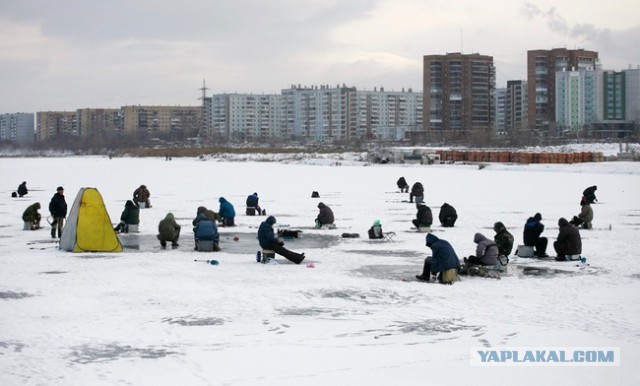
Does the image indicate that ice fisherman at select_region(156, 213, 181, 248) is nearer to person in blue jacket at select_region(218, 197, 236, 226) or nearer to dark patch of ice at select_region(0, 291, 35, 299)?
person in blue jacket at select_region(218, 197, 236, 226)

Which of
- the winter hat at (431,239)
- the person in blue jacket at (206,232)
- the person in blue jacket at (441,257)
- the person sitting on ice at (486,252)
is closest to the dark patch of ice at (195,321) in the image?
the winter hat at (431,239)

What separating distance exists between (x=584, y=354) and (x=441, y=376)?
2284mm

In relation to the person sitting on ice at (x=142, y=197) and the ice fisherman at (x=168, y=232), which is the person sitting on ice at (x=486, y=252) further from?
the person sitting on ice at (x=142, y=197)

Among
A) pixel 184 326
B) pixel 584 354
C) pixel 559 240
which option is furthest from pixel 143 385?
pixel 559 240

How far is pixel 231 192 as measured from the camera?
1880 inches

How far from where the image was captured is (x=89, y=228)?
22.4 meters

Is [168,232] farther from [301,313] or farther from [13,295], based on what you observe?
[301,313]

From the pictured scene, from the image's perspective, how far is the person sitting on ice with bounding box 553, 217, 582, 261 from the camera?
67.0ft

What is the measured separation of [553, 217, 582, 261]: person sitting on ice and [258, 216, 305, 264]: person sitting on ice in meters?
6.30

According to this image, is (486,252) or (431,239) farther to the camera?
(486,252)

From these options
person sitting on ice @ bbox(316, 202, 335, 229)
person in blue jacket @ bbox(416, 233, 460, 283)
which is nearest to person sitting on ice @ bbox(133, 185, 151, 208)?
person sitting on ice @ bbox(316, 202, 335, 229)

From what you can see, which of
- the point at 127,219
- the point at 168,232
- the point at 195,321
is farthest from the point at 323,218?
the point at 195,321

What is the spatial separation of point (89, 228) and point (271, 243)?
528 cm

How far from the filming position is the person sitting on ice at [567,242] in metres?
20.4
